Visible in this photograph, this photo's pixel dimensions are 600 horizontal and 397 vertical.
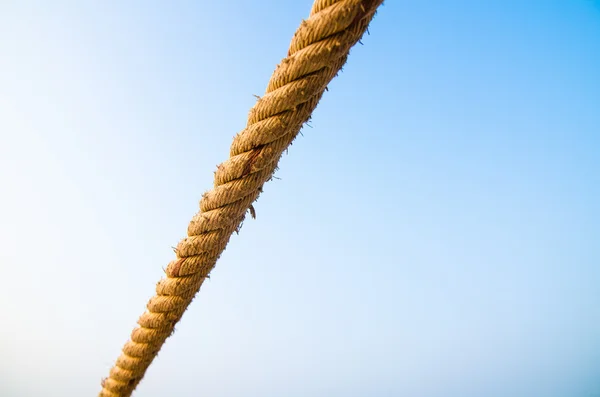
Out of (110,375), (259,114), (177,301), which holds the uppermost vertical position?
(259,114)

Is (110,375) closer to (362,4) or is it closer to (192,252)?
(192,252)

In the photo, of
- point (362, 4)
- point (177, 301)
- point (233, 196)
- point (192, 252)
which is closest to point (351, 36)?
point (362, 4)

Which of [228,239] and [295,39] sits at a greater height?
[295,39]

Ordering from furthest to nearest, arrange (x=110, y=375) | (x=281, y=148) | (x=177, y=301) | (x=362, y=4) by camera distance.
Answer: (x=110, y=375) → (x=177, y=301) → (x=281, y=148) → (x=362, y=4)

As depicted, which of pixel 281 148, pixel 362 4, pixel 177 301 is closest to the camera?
pixel 362 4

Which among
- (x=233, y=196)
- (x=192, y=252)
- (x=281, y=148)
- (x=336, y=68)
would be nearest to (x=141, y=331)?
(x=192, y=252)

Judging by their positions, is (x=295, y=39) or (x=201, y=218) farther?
(x=201, y=218)
